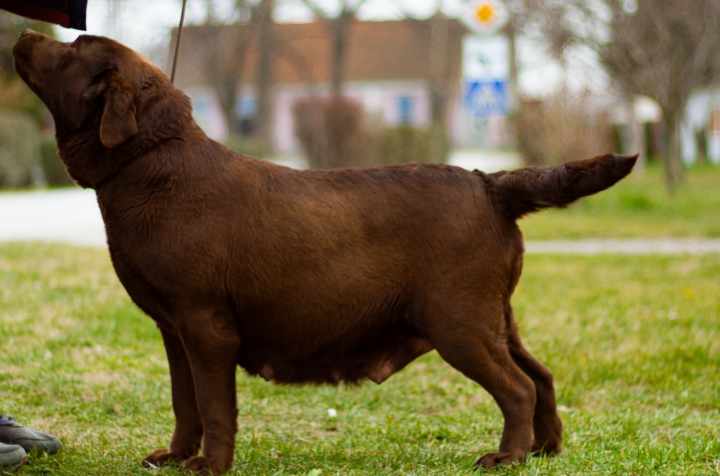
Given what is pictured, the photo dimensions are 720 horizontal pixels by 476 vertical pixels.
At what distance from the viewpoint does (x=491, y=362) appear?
12.7 ft

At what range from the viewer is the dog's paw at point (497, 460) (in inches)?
156

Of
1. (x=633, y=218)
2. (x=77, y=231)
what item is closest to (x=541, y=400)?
(x=77, y=231)

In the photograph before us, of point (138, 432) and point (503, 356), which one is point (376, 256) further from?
point (138, 432)

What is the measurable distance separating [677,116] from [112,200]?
1687 cm

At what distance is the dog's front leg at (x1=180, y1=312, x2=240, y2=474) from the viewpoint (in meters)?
3.65

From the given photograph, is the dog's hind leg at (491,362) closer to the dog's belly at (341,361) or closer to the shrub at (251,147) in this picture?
the dog's belly at (341,361)

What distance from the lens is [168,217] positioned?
11.9 ft

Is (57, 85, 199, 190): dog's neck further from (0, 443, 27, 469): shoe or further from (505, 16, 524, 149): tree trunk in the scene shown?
(505, 16, 524, 149): tree trunk

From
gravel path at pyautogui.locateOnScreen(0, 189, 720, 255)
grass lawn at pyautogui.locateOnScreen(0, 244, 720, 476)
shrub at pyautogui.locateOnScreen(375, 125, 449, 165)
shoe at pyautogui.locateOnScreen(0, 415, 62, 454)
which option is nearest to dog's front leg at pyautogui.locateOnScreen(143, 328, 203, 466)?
grass lawn at pyautogui.locateOnScreen(0, 244, 720, 476)

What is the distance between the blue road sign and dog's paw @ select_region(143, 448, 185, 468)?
10614mm

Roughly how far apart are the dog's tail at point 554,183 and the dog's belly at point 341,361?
59 cm

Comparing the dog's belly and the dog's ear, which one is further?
the dog's belly

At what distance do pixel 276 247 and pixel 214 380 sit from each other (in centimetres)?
49

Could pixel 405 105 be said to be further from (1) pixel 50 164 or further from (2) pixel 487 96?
(2) pixel 487 96
